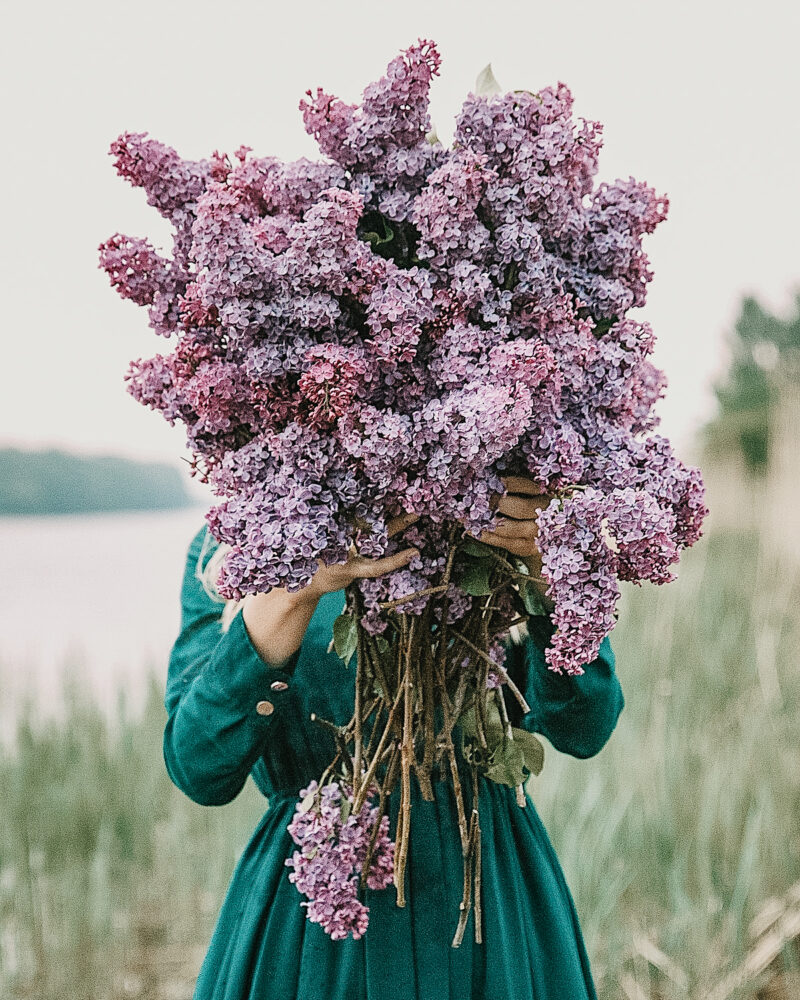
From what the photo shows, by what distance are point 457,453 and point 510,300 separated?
0.53ft

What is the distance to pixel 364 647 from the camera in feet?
2.96

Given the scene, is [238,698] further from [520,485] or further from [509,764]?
[520,485]

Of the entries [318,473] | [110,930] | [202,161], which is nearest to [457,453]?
[318,473]

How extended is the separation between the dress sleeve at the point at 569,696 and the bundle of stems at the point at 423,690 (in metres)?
0.12

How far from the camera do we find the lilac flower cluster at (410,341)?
0.76m

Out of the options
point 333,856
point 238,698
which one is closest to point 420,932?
point 333,856

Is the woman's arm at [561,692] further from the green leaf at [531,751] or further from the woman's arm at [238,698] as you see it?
the woman's arm at [238,698]

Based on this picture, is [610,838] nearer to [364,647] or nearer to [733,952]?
[733,952]

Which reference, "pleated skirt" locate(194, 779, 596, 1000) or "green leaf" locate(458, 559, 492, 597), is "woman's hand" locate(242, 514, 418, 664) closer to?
"green leaf" locate(458, 559, 492, 597)

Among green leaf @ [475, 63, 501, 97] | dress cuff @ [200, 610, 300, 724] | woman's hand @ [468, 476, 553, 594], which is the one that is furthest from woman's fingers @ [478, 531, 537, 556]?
green leaf @ [475, 63, 501, 97]

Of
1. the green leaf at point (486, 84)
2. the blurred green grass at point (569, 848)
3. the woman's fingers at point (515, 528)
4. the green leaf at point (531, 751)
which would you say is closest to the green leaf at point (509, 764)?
the green leaf at point (531, 751)

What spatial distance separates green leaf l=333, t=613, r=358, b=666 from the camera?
87cm

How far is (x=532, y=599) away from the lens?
0.92 m

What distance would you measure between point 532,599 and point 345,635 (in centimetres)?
19
